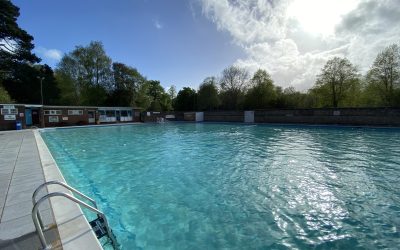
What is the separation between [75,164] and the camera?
25.0 feet

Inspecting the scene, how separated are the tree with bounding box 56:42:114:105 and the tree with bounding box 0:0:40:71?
5489 mm

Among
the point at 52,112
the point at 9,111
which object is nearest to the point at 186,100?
the point at 52,112

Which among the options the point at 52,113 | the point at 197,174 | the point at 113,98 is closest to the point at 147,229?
the point at 197,174

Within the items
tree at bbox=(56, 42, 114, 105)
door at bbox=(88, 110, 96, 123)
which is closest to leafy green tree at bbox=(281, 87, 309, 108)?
door at bbox=(88, 110, 96, 123)

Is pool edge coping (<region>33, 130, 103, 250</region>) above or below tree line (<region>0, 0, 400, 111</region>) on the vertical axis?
below

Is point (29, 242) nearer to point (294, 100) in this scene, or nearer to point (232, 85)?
point (294, 100)

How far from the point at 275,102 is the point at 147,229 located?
31601mm

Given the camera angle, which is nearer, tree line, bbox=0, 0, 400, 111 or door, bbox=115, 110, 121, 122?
tree line, bbox=0, 0, 400, 111

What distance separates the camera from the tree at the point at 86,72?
106 feet

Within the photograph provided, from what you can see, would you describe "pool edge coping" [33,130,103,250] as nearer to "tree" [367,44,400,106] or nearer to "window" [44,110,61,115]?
"window" [44,110,61,115]

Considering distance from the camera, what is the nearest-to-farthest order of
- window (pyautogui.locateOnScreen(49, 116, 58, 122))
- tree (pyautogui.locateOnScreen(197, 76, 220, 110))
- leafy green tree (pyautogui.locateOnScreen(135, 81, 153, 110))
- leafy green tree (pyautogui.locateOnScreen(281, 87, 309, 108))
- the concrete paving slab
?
1. the concrete paving slab
2. window (pyautogui.locateOnScreen(49, 116, 58, 122))
3. leafy green tree (pyautogui.locateOnScreen(281, 87, 309, 108))
4. tree (pyautogui.locateOnScreen(197, 76, 220, 110))
5. leafy green tree (pyautogui.locateOnScreen(135, 81, 153, 110))

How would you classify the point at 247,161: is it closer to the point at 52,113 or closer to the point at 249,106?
the point at 52,113

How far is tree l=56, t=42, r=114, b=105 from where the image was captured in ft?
106

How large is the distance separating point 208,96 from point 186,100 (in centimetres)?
615
